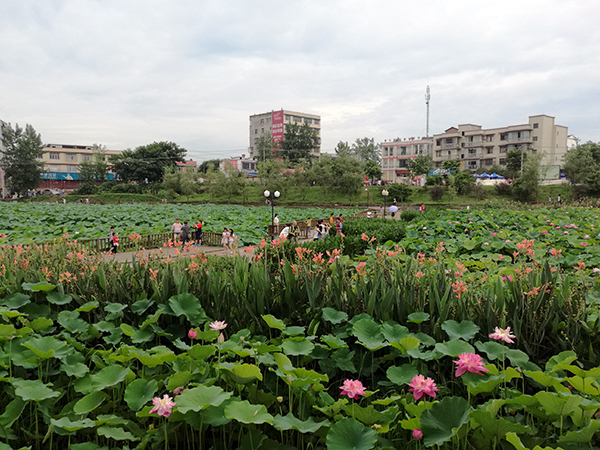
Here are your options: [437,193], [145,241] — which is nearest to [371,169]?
[437,193]

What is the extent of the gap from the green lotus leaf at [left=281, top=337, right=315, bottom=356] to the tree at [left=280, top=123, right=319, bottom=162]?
6139 centimetres

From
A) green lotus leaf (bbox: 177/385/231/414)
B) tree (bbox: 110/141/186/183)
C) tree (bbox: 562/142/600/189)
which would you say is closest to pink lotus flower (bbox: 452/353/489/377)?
green lotus leaf (bbox: 177/385/231/414)

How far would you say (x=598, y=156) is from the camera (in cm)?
4600

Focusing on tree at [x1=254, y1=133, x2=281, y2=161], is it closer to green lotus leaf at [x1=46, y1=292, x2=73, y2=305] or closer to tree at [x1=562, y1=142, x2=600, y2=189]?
tree at [x1=562, y1=142, x2=600, y2=189]

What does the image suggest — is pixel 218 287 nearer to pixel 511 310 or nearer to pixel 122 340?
pixel 122 340

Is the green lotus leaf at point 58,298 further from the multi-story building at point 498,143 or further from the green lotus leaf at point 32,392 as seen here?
the multi-story building at point 498,143

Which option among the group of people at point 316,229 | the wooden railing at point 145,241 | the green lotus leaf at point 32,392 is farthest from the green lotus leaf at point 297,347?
the wooden railing at point 145,241

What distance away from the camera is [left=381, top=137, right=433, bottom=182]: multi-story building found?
62094 mm

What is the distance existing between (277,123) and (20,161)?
1586 inches

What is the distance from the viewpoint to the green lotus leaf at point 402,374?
226 centimetres

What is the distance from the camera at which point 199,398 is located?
73.0 inches

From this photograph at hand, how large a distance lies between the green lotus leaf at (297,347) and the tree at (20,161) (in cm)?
5609

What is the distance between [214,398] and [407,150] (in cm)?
6500

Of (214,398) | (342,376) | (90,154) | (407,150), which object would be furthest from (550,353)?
(90,154)
